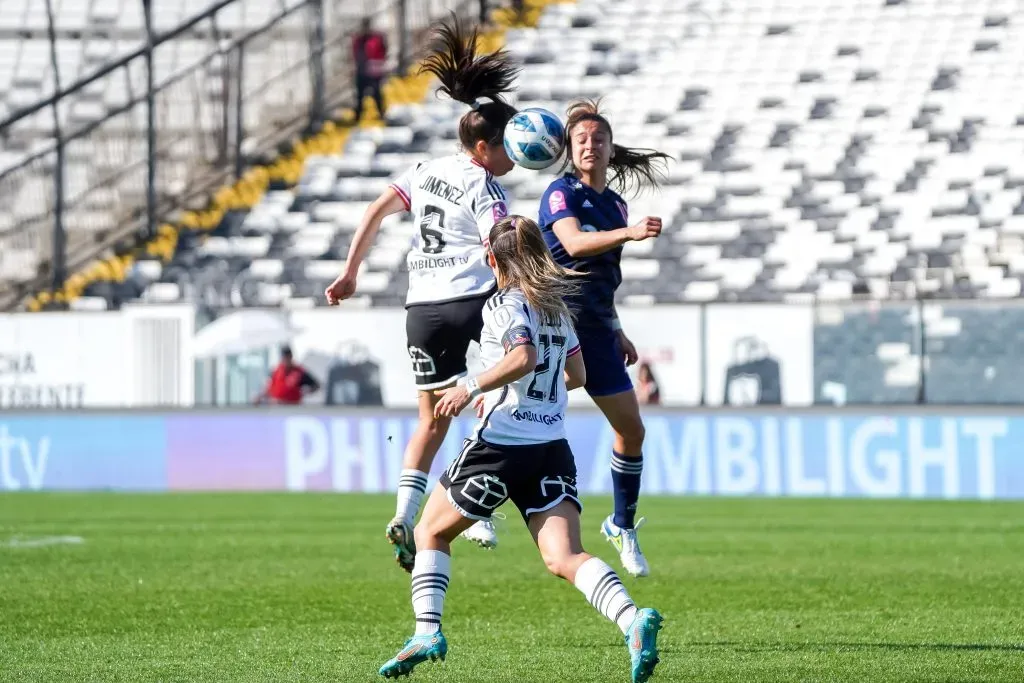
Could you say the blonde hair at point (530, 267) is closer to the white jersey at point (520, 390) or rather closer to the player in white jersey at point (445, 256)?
the white jersey at point (520, 390)

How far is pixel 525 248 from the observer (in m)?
6.32

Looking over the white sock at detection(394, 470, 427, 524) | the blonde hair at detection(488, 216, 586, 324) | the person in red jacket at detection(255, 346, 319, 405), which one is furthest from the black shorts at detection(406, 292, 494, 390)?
the person in red jacket at detection(255, 346, 319, 405)

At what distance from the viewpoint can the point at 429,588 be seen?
6348 mm

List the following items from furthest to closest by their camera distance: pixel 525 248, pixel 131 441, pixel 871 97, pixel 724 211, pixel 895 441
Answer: pixel 871 97, pixel 724 211, pixel 131 441, pixel 895 441, pixel 525 248

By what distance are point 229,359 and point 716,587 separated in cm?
1181

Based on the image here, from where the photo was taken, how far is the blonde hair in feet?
20.5

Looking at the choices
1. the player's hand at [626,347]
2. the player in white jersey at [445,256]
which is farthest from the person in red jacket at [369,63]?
the player in white jersey at [445,256]

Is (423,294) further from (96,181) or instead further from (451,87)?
(96,181)

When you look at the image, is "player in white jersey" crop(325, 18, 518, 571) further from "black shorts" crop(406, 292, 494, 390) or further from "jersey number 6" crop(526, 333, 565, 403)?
"jersey number 6" crop(526, 333, 565, 403)

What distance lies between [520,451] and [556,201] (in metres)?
2.16

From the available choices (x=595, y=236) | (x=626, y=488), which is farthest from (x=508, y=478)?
(x=626, y=488)

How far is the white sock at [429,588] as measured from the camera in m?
6.29

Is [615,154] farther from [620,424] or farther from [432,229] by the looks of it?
[620,424]

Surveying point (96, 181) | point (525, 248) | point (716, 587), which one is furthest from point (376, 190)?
point (525, 248)
